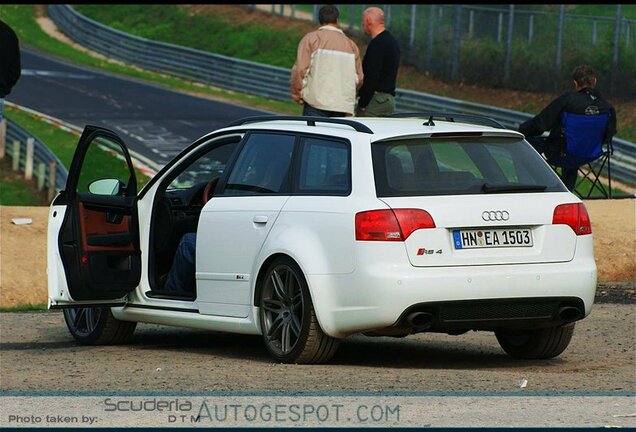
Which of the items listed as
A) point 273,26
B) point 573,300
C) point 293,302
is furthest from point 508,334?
point 273,26

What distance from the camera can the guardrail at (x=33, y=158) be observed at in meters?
25.5

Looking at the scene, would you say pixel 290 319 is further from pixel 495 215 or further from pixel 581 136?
pixel 581 136

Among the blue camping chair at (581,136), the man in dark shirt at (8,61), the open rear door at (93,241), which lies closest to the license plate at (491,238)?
the open rear door at (93,241)

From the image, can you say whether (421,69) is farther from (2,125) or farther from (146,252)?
(146,252)

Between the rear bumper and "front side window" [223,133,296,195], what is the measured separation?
962 millimetres

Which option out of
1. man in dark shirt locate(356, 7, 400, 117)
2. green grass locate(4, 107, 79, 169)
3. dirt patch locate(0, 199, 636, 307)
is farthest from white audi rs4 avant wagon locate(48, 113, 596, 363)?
green grass locate(4, 107, 79, 169)

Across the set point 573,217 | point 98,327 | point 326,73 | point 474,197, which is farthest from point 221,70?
point 474,197

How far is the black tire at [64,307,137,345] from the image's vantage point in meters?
11.1

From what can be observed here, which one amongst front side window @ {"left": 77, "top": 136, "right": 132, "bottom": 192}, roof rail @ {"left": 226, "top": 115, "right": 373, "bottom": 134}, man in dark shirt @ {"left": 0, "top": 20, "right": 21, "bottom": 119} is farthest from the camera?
front side window @ {"left": 77, "top": 136, "right": 132, "bottom": 192}

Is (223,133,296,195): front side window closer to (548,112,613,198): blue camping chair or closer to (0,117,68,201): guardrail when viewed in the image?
(548,112,613,198): blue camping chair

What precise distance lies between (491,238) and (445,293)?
47cm

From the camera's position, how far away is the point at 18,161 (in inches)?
1094

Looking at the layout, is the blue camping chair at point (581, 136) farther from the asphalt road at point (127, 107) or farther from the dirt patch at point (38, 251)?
the asphalt road at point (127, 107)

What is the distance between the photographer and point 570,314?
9328 mm
